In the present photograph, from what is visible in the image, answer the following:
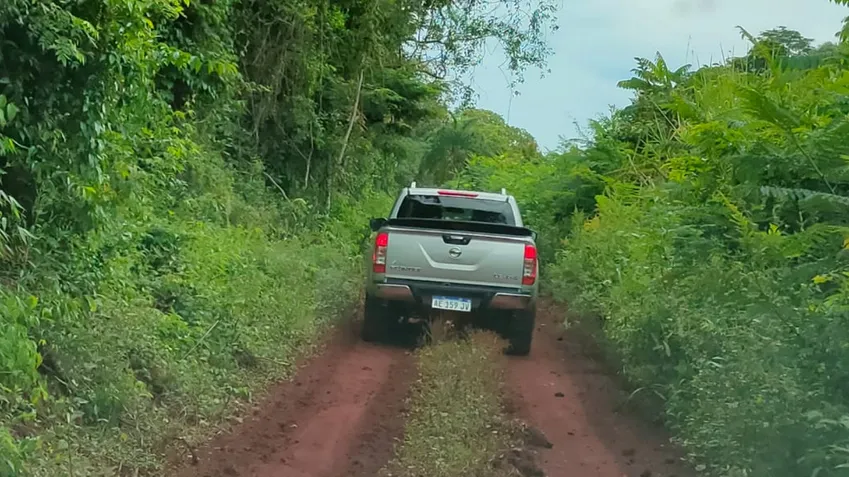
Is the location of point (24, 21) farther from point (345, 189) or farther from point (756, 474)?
point (345, 189)

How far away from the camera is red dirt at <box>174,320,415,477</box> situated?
20.1ft

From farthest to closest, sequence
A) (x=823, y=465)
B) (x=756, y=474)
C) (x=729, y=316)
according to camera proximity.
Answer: (x=729, y=316), (x=756, y=474), (x=823, y=465)

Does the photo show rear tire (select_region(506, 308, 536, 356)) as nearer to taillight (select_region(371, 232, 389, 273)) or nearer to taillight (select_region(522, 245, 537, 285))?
taillight (select_region(522, 245, 537, 285))

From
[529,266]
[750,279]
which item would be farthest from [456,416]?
[529,266]

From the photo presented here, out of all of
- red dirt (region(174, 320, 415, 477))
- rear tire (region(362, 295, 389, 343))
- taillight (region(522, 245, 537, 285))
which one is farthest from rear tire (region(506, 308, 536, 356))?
rear tire (region(362, 295, 389, 343))

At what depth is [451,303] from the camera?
9969 millimetres

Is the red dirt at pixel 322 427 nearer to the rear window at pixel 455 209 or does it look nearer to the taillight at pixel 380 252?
the taillight at pixel 380 252

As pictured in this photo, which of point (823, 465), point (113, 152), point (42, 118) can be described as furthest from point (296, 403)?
point (823, 465)

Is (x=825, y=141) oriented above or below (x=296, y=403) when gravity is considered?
above

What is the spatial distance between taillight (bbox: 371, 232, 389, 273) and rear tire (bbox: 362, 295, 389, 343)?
16.6 inches

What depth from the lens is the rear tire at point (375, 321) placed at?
10375 millimetres

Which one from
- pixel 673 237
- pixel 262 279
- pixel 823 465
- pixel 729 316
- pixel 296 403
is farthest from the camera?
pixel 262 279

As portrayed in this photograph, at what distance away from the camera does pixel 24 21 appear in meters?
5.30

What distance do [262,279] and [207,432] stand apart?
13.8ft
